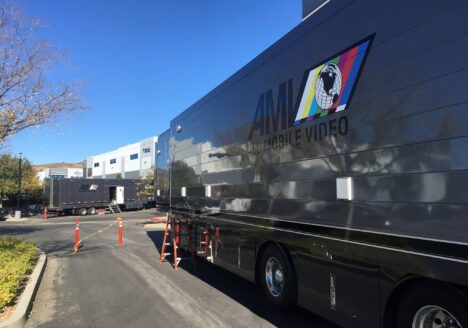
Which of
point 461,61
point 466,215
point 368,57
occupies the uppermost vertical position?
point 368,57

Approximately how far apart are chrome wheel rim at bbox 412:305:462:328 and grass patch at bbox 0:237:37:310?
5.46 m

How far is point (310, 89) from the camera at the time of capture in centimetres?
518

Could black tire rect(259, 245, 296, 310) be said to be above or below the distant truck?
below

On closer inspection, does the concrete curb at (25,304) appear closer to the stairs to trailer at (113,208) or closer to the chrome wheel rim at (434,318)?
the chrome wheel rim at (434,318)

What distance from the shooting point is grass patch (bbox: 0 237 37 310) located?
670 cm

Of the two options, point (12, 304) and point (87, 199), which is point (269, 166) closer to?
point (12, 304)

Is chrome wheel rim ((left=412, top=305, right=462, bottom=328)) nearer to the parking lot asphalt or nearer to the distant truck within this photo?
the parking lot asphalt

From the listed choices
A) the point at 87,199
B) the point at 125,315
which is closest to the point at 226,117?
the point at 125,315

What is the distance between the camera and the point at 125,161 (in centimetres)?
9644

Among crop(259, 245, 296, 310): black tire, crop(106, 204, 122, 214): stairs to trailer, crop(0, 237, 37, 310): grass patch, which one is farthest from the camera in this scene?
crop(106, 204, 122, 214): stairs to trailer

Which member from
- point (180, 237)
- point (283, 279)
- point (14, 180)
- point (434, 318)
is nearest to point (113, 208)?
point (14, 180)

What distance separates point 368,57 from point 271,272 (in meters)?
3.19

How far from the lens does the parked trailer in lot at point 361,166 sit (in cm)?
327

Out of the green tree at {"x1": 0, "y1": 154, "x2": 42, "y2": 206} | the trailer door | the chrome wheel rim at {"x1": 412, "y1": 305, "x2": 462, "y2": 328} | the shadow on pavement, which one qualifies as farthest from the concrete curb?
the green tree at {"x1": 0, "y1": 154, "x2": 42, "y2": 206}
